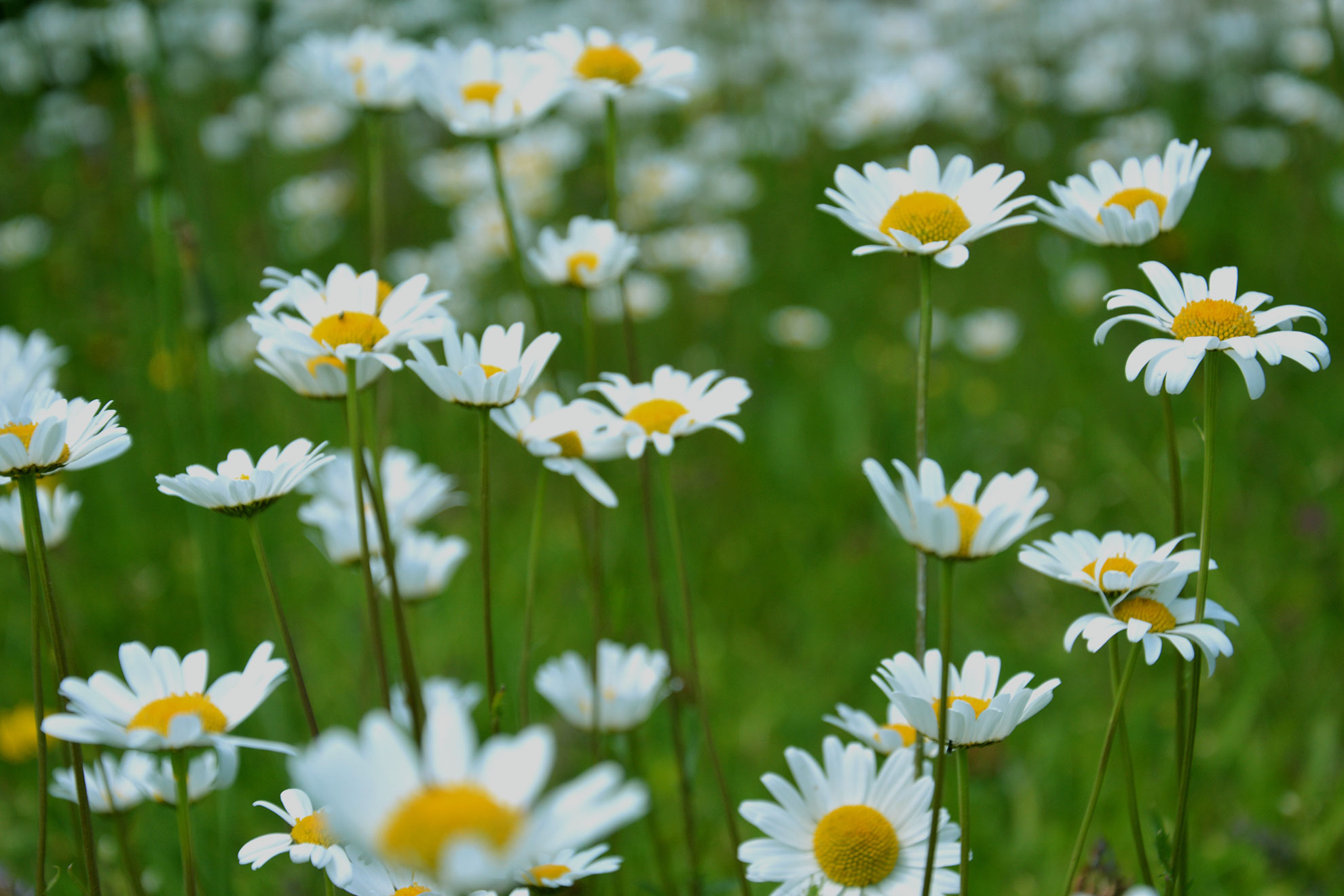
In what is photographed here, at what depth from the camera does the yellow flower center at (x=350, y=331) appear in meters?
0.89

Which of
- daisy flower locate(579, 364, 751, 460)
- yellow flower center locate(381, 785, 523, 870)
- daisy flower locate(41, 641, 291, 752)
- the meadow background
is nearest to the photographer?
yellow flower center locate(381, 785, 523, 870)

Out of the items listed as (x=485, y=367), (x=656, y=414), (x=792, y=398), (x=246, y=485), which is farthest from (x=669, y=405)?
(x=792, y=398)

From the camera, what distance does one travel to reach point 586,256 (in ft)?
4.56

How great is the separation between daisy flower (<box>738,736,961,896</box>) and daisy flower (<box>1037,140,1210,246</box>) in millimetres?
519

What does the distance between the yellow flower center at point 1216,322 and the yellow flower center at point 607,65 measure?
30.3 inches

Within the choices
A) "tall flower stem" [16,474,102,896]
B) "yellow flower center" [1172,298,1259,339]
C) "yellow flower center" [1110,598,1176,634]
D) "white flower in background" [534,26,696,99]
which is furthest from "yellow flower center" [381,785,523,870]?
"white flower in background" [534,26,696,99]

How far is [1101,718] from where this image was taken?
6.05 feet

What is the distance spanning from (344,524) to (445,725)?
0.80 metres

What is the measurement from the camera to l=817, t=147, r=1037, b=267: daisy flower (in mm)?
954

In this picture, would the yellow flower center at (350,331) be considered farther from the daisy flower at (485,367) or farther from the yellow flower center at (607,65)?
the yellow flower center at (607,65)

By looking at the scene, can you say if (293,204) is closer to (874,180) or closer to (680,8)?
(680,8)

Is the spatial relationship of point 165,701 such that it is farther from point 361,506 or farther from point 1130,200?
point 1130,200

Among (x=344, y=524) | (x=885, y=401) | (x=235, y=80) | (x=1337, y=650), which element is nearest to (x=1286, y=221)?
(x=885, y=401)

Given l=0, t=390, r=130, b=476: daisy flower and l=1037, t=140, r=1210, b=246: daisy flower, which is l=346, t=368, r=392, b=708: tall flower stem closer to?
l=0, t=390, r=130, b=476: daisy flower
